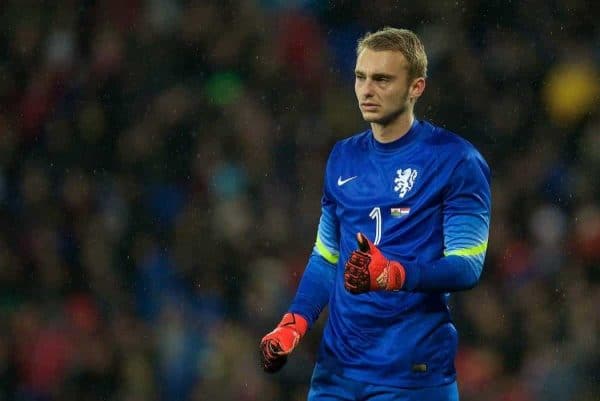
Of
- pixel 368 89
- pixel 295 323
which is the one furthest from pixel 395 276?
pixel 368 89

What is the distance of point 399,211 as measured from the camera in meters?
3.79

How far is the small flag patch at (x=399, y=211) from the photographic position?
3783 mm

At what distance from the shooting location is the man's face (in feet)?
12.6

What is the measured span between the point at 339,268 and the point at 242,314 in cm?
327

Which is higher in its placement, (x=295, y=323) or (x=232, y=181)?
(x=295, y=323)

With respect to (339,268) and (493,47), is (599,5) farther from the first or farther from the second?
(339,268)

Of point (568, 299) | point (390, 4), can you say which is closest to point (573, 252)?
point (568, 299)

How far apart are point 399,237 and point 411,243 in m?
0.04

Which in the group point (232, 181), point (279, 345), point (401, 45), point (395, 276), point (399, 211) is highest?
point (401, 45)

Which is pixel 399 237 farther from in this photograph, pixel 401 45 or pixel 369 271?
pixel 401 45

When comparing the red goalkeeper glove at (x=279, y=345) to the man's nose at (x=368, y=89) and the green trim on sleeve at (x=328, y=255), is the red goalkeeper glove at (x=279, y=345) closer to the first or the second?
the green trim on sleeve at (x=328, y=255)

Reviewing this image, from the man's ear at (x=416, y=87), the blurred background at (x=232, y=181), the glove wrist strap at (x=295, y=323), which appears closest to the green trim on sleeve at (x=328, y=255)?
the glove wrist strap at (x=295, y=323)

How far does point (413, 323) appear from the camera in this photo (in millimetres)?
3787

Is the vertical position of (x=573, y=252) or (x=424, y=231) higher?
(x=424, y=231)
